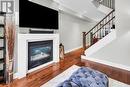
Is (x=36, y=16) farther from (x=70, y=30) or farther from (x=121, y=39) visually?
(x=70, y=30)

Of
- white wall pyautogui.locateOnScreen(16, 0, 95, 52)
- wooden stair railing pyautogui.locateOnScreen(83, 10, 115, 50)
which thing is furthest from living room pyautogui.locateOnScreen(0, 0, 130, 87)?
white wall pyautogui.locateOnScreen(16, 0, 95, 52)

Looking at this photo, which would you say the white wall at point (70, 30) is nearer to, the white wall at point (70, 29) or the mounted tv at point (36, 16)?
the white wall at point (70, 29)

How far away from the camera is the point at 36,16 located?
4.12 metres

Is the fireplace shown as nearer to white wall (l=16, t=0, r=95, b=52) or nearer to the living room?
the living room

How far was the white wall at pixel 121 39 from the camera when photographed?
4.14m

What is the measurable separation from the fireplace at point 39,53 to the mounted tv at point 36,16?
1.80 feet

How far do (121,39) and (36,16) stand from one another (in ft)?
9.06

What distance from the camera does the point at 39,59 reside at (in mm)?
4355

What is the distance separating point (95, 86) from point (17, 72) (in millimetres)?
2418

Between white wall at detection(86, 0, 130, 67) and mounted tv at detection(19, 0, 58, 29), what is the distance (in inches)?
85.5

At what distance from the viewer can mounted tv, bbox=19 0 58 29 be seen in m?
3.60

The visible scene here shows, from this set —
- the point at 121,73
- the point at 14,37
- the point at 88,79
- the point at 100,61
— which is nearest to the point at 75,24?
the point at 100,61

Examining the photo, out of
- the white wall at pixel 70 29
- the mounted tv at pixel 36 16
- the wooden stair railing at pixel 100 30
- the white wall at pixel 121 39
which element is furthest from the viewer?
the white wall at pixel 70 29

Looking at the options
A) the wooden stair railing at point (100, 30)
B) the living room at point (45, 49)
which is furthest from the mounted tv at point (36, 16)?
the wooden stair railing at point (100, 30)
